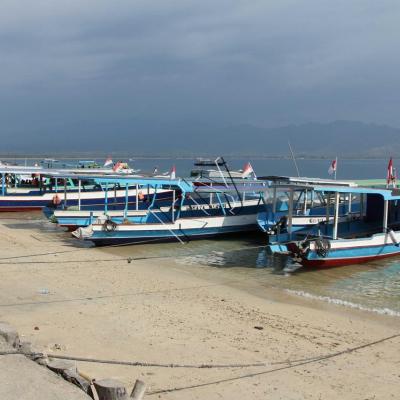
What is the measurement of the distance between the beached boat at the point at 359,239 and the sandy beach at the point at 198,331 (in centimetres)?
222

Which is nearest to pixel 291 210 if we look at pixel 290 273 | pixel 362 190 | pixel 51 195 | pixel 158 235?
pixel 290 273

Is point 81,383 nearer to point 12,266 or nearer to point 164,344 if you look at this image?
point 164,344

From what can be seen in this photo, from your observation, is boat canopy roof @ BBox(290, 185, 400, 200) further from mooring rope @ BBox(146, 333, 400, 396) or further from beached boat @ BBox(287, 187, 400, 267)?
mooring rope @ BBox(146, 333, 400, 396)

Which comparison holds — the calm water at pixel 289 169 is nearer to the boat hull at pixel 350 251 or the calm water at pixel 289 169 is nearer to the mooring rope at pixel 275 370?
the boat hull at pixel 350 251

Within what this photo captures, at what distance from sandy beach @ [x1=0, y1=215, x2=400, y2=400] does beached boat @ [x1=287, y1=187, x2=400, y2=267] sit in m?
2.22

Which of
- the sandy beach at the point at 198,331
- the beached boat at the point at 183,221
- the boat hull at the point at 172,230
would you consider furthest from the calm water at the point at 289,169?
the sandy beach at the point at 198,331

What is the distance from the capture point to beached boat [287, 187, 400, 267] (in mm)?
14211

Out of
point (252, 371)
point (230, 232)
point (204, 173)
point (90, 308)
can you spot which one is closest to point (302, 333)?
point (252, 371)

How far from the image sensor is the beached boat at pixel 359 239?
14.2 metres

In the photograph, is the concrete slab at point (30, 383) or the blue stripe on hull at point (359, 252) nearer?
the concrete slab at point (30, 383)

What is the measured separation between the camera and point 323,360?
741 centimetres

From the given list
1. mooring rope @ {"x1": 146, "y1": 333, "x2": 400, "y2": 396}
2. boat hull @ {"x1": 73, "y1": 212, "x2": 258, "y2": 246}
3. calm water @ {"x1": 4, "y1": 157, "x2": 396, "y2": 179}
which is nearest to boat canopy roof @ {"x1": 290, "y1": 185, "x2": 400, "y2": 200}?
boat hull @ {"x1": 73, "y1": 212, "x2": 258, "y2": 246}

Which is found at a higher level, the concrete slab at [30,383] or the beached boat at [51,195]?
the beached boat at [51,195]

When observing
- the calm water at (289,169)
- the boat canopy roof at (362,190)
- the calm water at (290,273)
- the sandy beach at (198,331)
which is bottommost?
the calm water at (290,273)
